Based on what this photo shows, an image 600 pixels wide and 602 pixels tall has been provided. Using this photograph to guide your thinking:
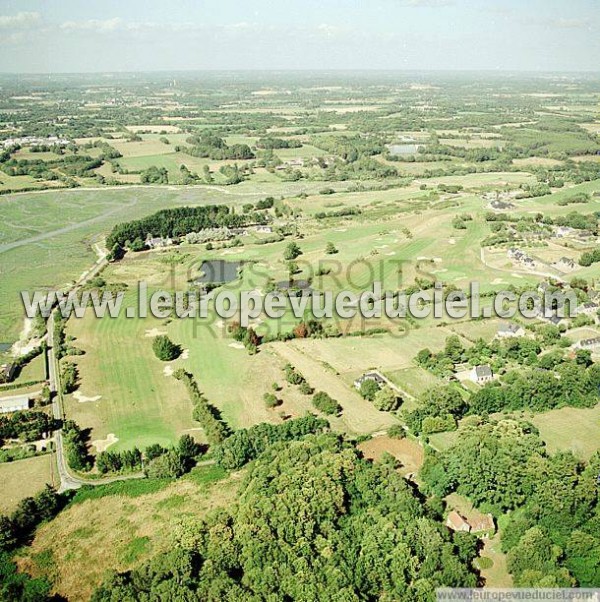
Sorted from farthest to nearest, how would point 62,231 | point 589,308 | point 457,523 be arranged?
1. point 62,231
2. point 589,308
3. point 457,523

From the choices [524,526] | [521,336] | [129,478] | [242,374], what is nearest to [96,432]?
[129,478]

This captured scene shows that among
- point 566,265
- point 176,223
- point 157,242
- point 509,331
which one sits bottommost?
point 509,331

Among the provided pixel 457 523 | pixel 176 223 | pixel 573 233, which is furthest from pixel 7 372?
pixel 573 233

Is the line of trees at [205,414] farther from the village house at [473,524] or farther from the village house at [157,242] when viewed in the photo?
the village house at [157,242]

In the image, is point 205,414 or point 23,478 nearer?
point 23,478

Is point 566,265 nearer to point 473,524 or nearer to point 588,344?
point 588,344

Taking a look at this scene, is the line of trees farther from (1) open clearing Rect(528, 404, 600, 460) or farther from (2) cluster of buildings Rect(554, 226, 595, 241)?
(2) cluster of buildings Rect(554, 226, 595, 241)

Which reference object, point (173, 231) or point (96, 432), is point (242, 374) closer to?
point (96, 432)
